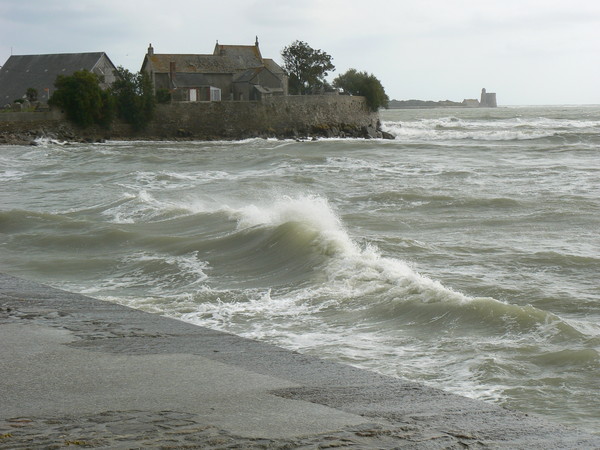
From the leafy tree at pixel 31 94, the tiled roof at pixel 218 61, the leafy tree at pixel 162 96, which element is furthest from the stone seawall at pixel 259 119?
the leafy tree at pixel 31 94

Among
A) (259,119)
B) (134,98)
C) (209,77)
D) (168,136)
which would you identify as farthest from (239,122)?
(134,98)

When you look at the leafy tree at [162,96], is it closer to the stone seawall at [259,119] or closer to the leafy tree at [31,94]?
the stone seawall at [259,119]

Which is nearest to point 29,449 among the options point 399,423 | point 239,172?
point 399,423

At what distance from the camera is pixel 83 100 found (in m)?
50.9

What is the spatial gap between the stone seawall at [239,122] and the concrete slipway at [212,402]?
150ft

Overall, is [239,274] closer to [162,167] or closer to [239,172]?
[239,172]

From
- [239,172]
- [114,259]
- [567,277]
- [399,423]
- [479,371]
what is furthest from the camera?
[239,172]

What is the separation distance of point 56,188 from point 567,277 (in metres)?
17.2

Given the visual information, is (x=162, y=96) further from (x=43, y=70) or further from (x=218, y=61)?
(x=43, y=70)

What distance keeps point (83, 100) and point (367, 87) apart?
22.4 metres

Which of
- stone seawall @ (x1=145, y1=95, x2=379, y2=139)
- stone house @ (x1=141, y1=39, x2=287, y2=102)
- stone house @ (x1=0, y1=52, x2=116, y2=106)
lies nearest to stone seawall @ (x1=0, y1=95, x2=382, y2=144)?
stone seawall @ (x1=145, y1=95, x2=379, y2=139)

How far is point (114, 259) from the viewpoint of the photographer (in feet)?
42.3

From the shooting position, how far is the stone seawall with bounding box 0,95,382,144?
2030 inches

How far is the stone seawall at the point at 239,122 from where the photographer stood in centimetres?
5156
